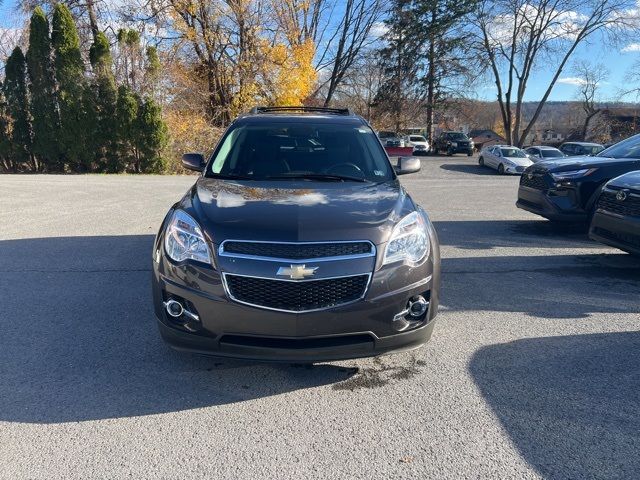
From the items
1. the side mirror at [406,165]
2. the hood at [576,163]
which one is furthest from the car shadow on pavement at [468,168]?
the side mirror at [406,165]

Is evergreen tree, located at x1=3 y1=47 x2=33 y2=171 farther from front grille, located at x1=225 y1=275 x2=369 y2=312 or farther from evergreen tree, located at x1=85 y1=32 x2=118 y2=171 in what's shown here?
front grille, located at x1=225 y1=275 x2=369 y2=312

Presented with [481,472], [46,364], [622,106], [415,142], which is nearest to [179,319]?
[46,364]

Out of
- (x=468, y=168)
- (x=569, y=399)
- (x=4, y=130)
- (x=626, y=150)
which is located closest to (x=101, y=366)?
(x=569, y=399)

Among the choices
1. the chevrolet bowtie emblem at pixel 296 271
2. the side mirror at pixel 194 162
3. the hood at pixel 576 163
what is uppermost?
the side mirror at pixel 194 162

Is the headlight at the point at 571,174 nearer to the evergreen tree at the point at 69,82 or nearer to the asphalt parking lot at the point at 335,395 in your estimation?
the asphalt parking lot at the point at 335,395

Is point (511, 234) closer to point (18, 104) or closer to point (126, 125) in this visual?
point (126, 125)

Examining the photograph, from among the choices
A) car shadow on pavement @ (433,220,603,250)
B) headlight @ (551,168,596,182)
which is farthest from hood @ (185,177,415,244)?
headlight @ (551,168,596,182)

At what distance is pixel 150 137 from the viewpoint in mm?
20203

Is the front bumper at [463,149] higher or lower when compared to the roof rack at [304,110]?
lower

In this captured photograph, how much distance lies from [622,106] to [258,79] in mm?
50232

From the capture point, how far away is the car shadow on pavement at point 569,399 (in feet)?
8.46

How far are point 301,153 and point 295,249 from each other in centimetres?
194

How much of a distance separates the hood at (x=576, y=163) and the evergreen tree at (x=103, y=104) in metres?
17.4

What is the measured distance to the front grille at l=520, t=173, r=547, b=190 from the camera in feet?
26.4
